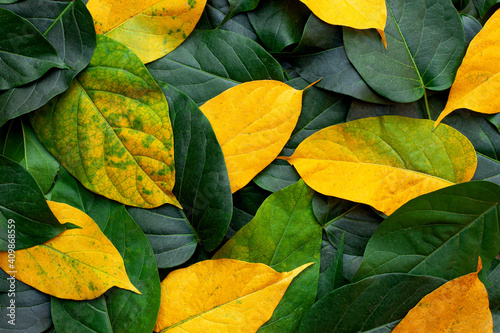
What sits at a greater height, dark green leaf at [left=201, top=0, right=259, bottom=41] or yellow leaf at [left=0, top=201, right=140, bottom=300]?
dark green leaf at [left=201, top=0, right=259, bottom=41]

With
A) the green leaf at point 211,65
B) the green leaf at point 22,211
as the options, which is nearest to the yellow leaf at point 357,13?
the green leaf at point 211,65

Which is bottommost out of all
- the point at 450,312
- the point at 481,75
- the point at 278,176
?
the point at 450,312

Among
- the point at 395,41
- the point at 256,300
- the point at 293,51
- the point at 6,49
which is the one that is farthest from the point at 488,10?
the point at 6,49

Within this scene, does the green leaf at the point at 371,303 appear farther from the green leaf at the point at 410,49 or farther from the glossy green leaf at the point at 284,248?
the green leaf at the point at 410,49

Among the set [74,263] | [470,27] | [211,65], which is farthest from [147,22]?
[470,27]

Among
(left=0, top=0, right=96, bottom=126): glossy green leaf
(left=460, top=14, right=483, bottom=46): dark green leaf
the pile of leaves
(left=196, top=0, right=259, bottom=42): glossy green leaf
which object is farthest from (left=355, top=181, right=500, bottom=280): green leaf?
(left=0, top=0, right=96, bottom=126): glossy green leaf

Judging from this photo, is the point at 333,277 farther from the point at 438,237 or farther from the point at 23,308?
the point at 23,308

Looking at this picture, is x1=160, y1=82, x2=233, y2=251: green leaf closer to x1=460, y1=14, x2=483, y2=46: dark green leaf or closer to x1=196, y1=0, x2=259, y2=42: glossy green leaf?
x1=196, y1=0, x2=259, y2=42: glossy green leaf
